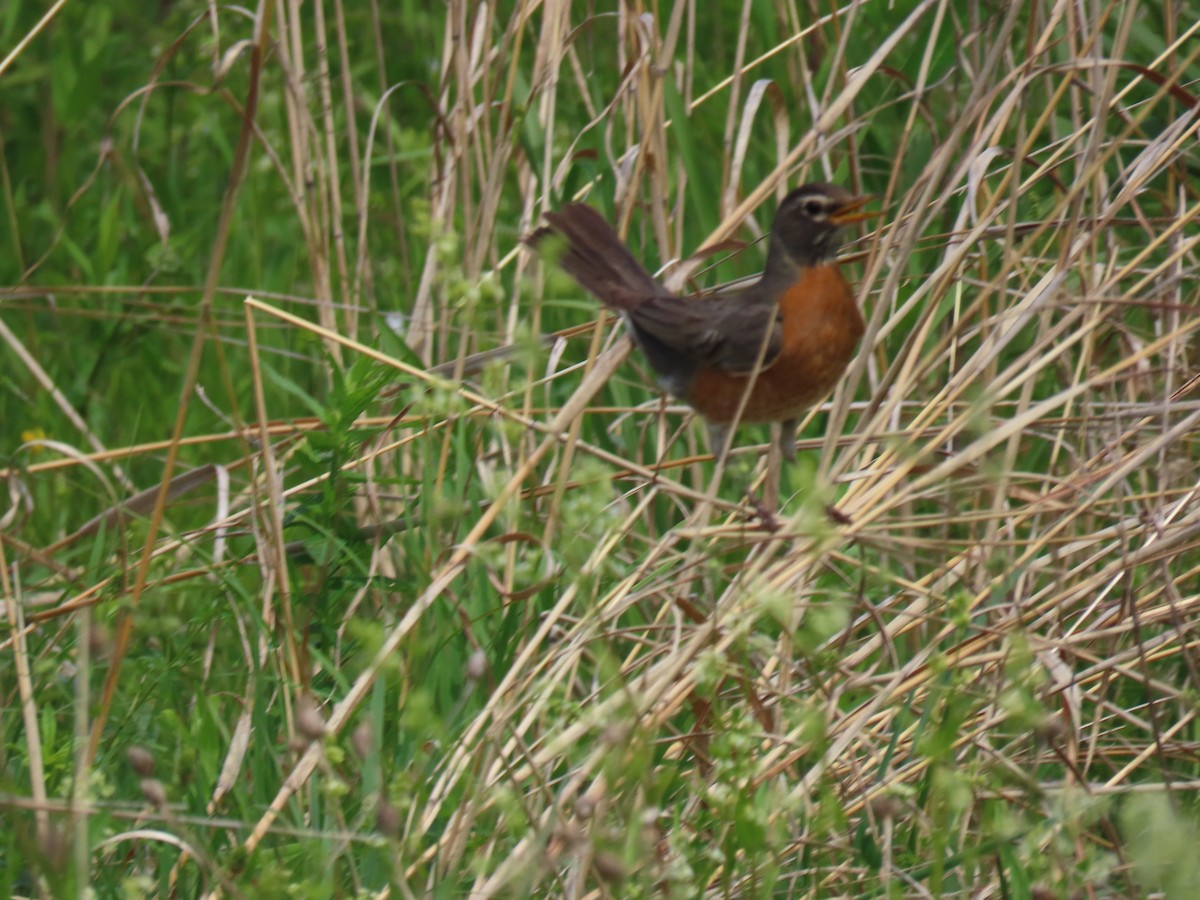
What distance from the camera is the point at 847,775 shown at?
2.68 meters

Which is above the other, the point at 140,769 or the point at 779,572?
the point at 140,769

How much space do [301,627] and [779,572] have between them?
86 cm

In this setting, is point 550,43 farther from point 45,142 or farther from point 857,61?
point 45,142

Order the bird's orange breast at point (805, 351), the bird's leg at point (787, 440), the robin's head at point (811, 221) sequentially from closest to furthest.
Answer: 1. the bird's orange breast at point (805, 351)
2. the robin's head at point (811, 221)
3. the bird's leg at point (787, 440)

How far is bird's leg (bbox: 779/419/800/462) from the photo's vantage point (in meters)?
3.40

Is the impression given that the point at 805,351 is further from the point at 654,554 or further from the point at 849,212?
the point at 654,554

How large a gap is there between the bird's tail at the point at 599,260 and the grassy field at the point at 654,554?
10 cm

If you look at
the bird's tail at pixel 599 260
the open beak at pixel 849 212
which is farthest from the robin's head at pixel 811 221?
the bird's tail at pixel 599 260

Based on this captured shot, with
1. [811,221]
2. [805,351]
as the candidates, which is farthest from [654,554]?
[811,221]

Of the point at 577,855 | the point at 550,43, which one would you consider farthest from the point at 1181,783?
the point at 550,43

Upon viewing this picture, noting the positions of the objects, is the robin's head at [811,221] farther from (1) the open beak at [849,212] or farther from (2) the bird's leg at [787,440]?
(2) the bird's leg at [787,440]

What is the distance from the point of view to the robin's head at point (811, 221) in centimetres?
329

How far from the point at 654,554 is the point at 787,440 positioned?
0.91m

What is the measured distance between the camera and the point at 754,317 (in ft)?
11.1
